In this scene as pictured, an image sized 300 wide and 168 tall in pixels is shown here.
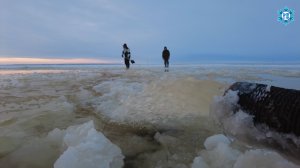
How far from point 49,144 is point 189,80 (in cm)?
341

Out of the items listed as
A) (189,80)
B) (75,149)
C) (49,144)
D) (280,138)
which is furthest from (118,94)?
(280,138)

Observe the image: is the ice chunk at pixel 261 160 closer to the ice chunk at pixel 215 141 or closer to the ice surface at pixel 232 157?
the ice surface at pixel 232 157

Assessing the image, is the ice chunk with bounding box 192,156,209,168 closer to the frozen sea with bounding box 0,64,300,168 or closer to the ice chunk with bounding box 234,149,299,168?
the frozen sea with bounding box 0,64,300,168

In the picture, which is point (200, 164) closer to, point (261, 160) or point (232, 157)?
point (232, 157)

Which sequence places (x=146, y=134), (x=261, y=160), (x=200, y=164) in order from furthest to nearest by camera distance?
(x=146, y=134)
(x=200, y=164)
(x=261, y=160)

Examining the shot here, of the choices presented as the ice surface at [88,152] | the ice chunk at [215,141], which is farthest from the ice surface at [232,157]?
the ice surface at [88,152]

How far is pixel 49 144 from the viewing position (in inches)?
120

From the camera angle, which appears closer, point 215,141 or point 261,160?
point 261,160

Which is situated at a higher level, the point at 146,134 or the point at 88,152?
the point at 88,152

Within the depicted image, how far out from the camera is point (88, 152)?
2.44m

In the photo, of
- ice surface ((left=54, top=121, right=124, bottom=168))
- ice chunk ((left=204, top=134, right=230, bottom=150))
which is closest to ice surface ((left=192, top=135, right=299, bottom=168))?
ice chunk ((left=204, top=134, right=230, bottom=150))

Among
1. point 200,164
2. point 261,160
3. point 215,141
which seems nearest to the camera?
point 261,160

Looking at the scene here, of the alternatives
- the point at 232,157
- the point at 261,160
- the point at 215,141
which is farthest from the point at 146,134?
the point at 261,160

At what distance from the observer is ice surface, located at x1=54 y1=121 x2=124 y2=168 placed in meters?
2.31
